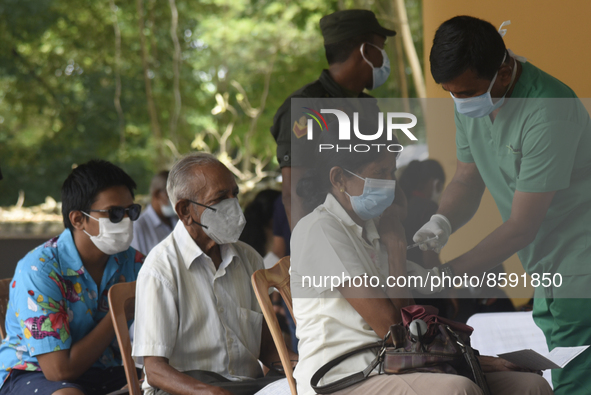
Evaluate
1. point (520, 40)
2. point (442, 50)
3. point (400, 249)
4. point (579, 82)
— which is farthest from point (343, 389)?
point (520, 40)

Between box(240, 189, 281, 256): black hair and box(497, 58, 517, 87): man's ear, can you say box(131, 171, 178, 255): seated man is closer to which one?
box(240, 189, 281, 256): black hair

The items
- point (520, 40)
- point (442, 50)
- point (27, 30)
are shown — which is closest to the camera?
point (442, 50)

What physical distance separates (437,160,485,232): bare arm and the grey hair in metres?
0.84

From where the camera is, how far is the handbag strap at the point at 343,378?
1473 millimetres

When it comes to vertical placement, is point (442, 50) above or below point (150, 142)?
above

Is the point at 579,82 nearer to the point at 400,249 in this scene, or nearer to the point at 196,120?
the point at 400,249

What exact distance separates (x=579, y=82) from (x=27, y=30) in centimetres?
1129

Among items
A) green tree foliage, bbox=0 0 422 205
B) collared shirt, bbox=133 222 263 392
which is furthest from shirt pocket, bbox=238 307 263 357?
green tree foliage, bbox=0 0 422 205

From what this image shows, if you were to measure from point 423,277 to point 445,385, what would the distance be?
420mm

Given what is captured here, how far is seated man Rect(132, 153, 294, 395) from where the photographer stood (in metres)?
1.80

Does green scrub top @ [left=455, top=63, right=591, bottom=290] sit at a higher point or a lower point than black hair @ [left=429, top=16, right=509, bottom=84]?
lower

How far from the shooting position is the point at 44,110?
11914 mm

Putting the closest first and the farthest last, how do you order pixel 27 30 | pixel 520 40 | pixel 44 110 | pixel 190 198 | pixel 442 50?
pixel 442 50, pixel 190 198, pixel 520 40, pixel 27 30, pixel 44 110

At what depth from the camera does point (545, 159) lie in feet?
5.45
